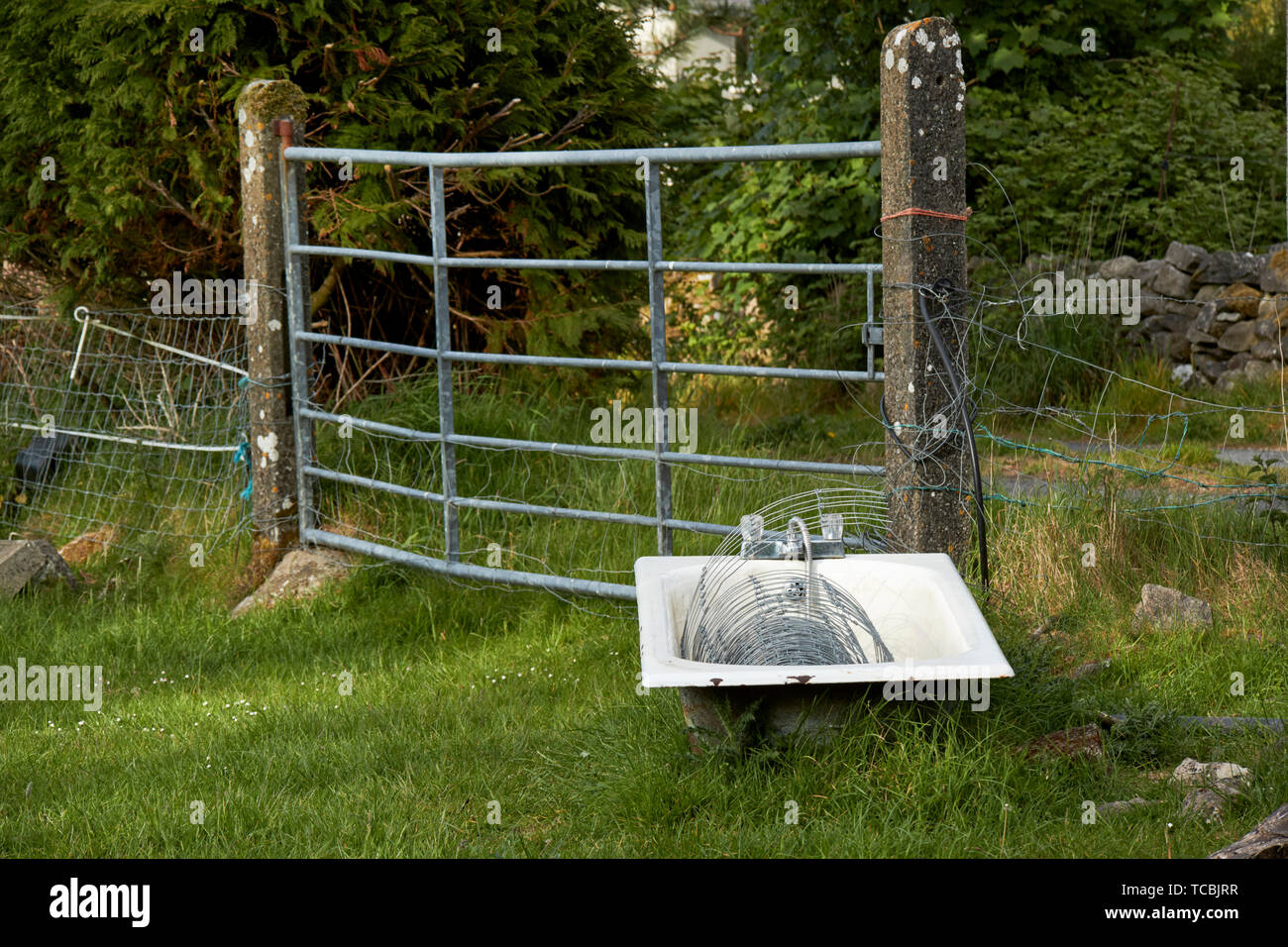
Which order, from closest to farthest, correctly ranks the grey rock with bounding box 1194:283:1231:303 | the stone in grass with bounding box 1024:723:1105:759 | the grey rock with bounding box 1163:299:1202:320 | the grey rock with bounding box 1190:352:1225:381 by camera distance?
the stone in grass with bounding box 1024:723:1105:759, the grey rock with bounding box 1190:352:1225:381, the grey rock with bounding box 1194:283:1231:303, the grey rock with bounding box 1163:299:1202:320

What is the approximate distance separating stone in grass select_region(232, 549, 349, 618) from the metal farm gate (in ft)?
0.29

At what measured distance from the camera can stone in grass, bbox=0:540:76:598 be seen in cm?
579

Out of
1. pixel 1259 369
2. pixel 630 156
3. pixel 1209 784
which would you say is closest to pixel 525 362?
pixel 630 156

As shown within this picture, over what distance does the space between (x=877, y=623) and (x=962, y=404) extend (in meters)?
0.69

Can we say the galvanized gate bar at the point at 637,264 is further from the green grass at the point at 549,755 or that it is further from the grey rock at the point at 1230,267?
the grey rock at the point at 1230,267

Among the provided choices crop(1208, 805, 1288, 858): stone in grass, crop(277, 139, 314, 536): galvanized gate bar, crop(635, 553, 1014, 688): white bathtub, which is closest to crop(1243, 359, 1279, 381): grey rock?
crop(635, 553, 1014, 688): white bathtub

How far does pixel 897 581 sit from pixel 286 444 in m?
3.15

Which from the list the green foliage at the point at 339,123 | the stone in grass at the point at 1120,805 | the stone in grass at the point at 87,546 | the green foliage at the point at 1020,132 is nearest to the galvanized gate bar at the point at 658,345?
the green foliage at the point at 339,123

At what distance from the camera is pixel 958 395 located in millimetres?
4055

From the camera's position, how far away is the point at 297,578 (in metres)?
5.79

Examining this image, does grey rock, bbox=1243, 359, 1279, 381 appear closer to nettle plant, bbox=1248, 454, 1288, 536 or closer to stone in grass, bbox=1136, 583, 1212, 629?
nettle plant, bbox=1248, 454, 1288, 536

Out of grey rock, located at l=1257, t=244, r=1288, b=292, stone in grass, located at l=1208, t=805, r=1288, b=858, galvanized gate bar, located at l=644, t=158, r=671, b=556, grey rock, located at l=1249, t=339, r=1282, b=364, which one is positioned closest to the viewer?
stone in grass, located at l=1208, t=805, r=1288, b=858

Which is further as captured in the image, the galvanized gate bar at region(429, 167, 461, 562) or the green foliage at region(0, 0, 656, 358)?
the green foliage at region(0, 0, 656, 358)
